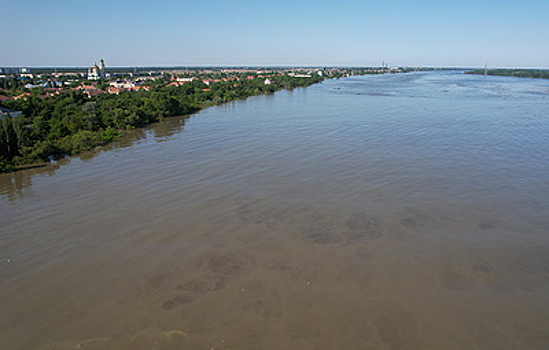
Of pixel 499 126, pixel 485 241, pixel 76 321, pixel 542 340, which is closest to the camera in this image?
pixel 542 340

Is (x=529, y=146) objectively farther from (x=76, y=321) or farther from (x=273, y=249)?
(x=76, y=321)

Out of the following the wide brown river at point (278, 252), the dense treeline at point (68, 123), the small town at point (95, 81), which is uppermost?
the small town at point (95, 81)

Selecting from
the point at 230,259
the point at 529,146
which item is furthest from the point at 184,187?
the point at 529,146

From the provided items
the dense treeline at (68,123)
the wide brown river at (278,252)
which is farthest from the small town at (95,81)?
the wide brown river at (278,252)

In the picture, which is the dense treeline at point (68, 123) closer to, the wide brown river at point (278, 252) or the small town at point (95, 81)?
the wide brown river at point (278, 252)

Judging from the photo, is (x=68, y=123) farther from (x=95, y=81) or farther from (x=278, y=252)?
(x=95, y=81)

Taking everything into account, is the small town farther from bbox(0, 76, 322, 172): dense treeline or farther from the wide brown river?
the wide brown river

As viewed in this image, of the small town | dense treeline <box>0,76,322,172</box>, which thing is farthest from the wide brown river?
the small town

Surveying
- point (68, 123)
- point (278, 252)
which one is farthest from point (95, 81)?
point (278, 252)
